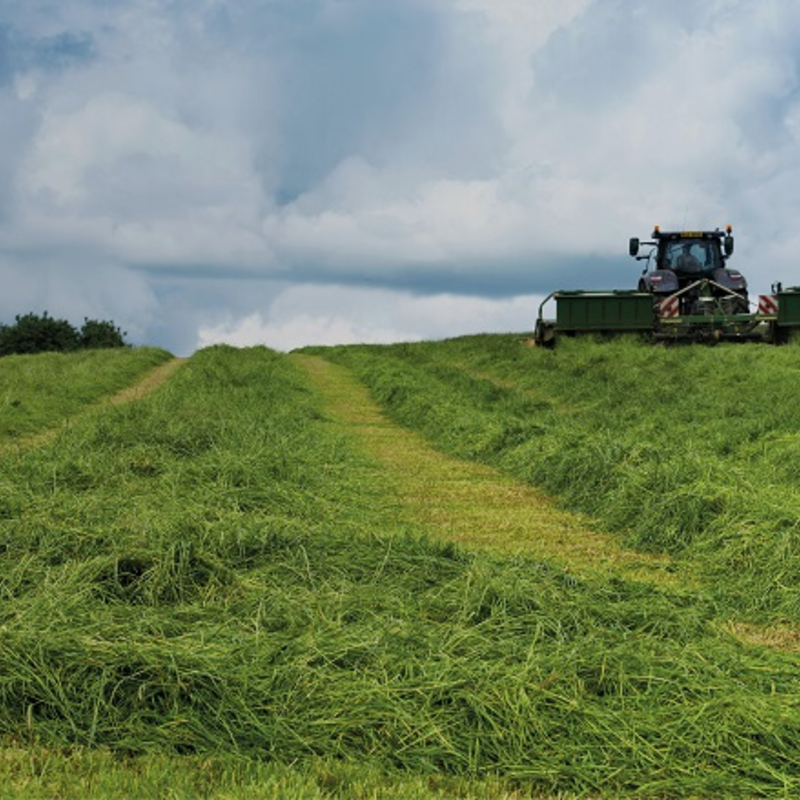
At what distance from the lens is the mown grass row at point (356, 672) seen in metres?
4.29

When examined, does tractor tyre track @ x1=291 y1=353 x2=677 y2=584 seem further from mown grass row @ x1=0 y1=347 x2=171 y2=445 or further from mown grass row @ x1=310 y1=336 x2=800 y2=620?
mown grass row @ x1=0 y1=347 x2=171 y2=445

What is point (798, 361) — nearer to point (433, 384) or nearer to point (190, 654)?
point (433, 384)

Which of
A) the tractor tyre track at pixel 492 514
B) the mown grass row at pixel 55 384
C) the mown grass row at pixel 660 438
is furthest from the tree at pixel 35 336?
the tractor tyre track at pixel 492 514

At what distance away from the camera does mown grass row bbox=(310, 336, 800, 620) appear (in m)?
7.86

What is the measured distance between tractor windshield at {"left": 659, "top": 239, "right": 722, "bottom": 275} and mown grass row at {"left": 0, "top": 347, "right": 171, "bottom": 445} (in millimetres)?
15983

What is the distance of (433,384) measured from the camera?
77.3 feet

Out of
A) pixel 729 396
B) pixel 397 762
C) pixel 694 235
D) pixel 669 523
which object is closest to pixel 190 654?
pixel 397 762

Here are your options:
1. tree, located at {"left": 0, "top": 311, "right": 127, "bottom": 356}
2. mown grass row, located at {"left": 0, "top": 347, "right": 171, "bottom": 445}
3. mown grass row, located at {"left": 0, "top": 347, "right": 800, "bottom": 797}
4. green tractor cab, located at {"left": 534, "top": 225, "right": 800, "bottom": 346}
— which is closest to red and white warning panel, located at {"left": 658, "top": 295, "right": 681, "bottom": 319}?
green tractor cab, located at {"left": 534, "top": 225, "right": 800, "bottom": 346}

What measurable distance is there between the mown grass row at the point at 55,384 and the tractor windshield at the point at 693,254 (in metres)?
16.0

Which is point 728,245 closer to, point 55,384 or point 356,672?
point 55,384

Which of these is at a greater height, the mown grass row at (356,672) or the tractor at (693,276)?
the tractor at (693,276)

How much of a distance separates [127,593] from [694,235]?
27.0 meters

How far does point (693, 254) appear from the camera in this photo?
101 feet

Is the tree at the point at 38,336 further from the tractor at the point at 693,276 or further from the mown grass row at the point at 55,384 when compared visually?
the tractor at the point at 693,276
